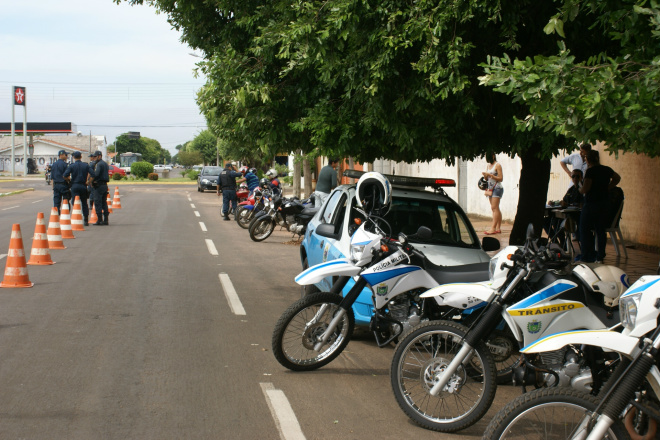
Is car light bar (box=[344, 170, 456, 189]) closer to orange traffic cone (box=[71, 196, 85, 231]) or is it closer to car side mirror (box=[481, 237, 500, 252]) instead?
car side mirror (box=[481, 237, 500, 252])

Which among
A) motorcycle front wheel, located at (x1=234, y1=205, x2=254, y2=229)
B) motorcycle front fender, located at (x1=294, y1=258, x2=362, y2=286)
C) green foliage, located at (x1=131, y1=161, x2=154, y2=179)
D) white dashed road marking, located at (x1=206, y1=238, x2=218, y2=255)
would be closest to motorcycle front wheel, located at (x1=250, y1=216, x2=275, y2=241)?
white dashed road marking, located at (x1=206, y1=238, x2=218, y2=255)

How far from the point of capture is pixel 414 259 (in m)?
6.04

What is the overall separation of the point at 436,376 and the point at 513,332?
23.7 inches

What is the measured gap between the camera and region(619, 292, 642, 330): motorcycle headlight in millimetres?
3578

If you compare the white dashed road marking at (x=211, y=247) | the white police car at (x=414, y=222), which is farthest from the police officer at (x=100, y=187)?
the white police car at (x=414, y=222)

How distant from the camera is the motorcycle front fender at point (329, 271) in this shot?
598 cm

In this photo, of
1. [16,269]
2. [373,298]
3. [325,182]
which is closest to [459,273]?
[373,298]

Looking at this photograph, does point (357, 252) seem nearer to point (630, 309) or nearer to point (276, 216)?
point (630, 309)

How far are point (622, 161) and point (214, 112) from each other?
33.0ft

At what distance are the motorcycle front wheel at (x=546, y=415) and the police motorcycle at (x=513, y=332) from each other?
75cm

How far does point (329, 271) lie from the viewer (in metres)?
6.02

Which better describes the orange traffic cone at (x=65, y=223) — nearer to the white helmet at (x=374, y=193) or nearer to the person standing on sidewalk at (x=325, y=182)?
the person standing on sidewalk at (x=325, y=182)

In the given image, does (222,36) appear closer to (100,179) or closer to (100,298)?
(100,298)

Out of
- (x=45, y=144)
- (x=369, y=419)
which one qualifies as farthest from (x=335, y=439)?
(x=45, y=144)
